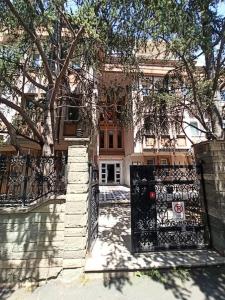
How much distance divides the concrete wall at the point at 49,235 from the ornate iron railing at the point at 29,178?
0.88 ft

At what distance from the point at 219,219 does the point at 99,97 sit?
25.6 ft

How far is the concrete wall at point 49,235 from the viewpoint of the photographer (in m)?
4.27

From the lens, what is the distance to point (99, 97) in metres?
10.5

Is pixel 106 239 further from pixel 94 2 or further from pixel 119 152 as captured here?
pixel 119 152

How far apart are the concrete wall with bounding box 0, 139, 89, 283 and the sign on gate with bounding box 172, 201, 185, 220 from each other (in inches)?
90.7

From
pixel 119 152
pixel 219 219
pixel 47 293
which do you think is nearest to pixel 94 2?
pixel 219 219

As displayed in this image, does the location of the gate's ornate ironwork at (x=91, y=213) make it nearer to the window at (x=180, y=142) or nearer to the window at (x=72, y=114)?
the window at (x=72, y=114)

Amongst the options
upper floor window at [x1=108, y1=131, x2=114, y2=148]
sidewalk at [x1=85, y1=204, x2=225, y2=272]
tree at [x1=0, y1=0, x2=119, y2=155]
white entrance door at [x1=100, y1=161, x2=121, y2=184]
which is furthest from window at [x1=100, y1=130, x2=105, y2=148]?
sidewalk at [x1=85, y1=204, x2=225, y2=272]

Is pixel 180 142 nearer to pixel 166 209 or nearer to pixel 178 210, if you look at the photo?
pixel 178 210

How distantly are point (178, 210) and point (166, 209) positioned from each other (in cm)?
32

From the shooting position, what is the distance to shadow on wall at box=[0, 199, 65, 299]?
430cm

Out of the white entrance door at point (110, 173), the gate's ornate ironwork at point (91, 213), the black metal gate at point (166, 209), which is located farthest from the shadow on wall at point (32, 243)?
the white entrance door at point (110, 173)

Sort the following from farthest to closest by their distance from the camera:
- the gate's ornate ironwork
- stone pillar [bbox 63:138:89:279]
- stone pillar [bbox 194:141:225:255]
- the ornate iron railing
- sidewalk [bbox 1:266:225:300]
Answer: the gate's ornate ironwork → stone pillar [bbox 194:141:225:255] → the ornate iron railing → stone pillar [bbox 63:138:89:279] → sidewalk [bbox 1:266:225:300]

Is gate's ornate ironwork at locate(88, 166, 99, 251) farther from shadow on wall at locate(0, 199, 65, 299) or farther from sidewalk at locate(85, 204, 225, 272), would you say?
shadow on wall at locate(0, 199, 65, 299)
